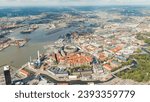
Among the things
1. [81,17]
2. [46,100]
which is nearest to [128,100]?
[46,100]

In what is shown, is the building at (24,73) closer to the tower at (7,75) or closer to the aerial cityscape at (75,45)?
the aerial cityscape at (75,45)

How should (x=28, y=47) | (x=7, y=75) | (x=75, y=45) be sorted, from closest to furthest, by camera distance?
1. (x=7, y=75)
2. (x=28, y=47)
3. (x=75, y=45)

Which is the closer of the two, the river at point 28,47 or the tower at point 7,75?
the tower at point 7,75

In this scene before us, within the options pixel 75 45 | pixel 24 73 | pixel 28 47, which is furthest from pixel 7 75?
pixel 75 45

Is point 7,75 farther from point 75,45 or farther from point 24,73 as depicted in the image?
point 75,45

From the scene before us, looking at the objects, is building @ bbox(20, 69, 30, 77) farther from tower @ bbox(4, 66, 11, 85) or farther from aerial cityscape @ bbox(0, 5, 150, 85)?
tower @ bbox(4, 66, 11, 85)

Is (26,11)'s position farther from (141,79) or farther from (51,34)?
(141,79)

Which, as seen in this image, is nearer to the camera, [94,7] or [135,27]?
[94,7]

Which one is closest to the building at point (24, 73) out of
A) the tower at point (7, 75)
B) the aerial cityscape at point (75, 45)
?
the aerial cityscape at point (75, 45)
